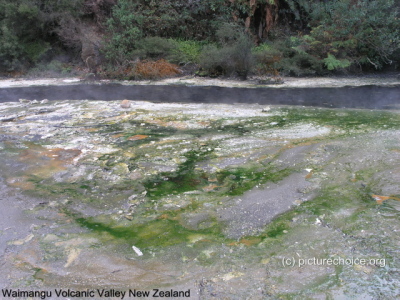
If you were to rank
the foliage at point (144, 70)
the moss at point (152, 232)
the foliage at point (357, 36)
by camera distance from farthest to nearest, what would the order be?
the foliage at point (144, 70) → the foliage at point (357, 36) → the moss at point (152, 232)

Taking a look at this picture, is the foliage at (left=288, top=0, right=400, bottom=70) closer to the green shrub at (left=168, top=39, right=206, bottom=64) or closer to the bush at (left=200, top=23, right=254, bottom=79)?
the bush at (left=200, top=23, right=254, bottom=79)

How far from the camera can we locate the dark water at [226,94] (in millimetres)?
9570

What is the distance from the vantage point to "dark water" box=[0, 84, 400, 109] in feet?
31.4

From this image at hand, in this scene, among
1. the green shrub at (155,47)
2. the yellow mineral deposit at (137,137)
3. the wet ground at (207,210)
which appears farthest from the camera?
the green shrub at (155,47)

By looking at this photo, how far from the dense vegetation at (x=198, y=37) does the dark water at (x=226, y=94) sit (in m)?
2.11

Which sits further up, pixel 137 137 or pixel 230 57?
pixel 230 57

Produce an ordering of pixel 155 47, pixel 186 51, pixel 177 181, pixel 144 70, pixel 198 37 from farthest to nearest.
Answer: pixel 198 37
pixel 186 51
pixel 155 47
pixel 144 70
pixel 177 181

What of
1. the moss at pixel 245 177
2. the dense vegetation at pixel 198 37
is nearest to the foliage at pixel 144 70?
the dense vegetation at pixel 198 37

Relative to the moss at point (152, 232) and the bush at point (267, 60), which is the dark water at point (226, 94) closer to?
the bush at point (267, 60)

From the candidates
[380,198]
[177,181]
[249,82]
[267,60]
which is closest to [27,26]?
[249,82]

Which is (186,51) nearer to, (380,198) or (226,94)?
(226,94)

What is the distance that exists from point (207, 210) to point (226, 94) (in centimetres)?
755

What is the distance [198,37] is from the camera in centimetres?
1684

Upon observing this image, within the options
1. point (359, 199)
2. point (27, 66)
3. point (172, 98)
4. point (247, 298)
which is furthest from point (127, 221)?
point (27, 66)
